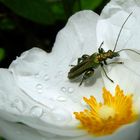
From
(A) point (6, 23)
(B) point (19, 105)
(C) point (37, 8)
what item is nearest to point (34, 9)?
(C) point (37, 8)

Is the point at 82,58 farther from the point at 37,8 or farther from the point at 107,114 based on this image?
the point at 37,8

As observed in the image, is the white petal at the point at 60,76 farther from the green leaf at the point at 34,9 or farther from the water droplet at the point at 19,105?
the green leaf at the point at 34,9

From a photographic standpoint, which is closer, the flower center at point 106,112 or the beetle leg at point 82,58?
the flower center at point 106,112

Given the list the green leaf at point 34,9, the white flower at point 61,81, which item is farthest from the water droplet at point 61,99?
the green leaf at point 34,9

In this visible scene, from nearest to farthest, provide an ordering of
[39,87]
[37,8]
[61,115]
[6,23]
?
[61,115] < [39,87] < [37,8] < [6,23]

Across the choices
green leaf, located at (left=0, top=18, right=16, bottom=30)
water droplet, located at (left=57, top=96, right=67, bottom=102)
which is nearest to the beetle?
water droplet, located at (left=57, top=96, right=67, bottom=102)

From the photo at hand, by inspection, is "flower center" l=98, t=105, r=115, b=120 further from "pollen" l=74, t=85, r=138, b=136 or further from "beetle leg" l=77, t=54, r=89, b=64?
"beetle leg" l=77, t=54, r=89, b=64

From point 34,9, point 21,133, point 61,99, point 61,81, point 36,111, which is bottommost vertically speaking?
point 21,133
